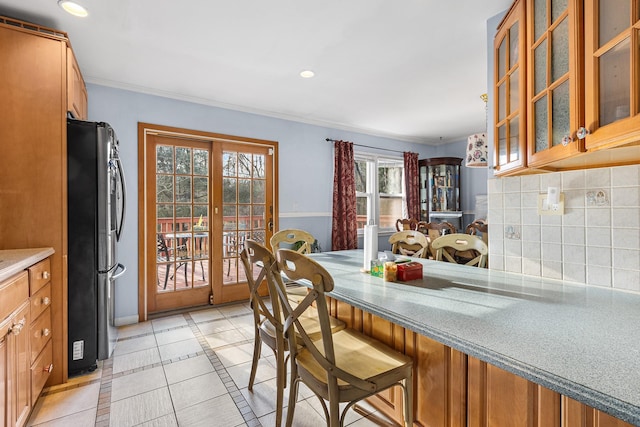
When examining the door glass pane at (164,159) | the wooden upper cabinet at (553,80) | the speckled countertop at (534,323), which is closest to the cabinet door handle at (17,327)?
A: the speckled countertop at (534,323)

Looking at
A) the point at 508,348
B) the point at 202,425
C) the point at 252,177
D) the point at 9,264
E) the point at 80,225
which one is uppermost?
the point at 252,177

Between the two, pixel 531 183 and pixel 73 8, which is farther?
pixel 73 8

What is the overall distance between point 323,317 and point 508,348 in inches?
22.1

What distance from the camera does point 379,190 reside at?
17.6 ft

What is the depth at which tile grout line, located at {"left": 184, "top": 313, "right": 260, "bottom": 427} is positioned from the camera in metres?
1.73

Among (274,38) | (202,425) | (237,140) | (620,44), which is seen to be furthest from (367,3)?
(202,425)

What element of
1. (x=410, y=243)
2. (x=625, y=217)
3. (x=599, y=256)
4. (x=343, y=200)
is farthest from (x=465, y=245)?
(x=343, y=200)

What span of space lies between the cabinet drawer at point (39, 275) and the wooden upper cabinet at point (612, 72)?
8.68 ft

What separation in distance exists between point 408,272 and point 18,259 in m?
2.05

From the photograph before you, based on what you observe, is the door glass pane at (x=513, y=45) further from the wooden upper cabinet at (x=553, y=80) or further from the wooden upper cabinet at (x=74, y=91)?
the wooden upper cabinet at (x=74, y=91)

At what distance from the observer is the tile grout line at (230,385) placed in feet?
5.68

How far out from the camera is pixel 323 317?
3.58 ft

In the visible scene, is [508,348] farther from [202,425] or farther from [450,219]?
[450,219]

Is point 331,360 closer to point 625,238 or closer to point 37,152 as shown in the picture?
point 625,238
